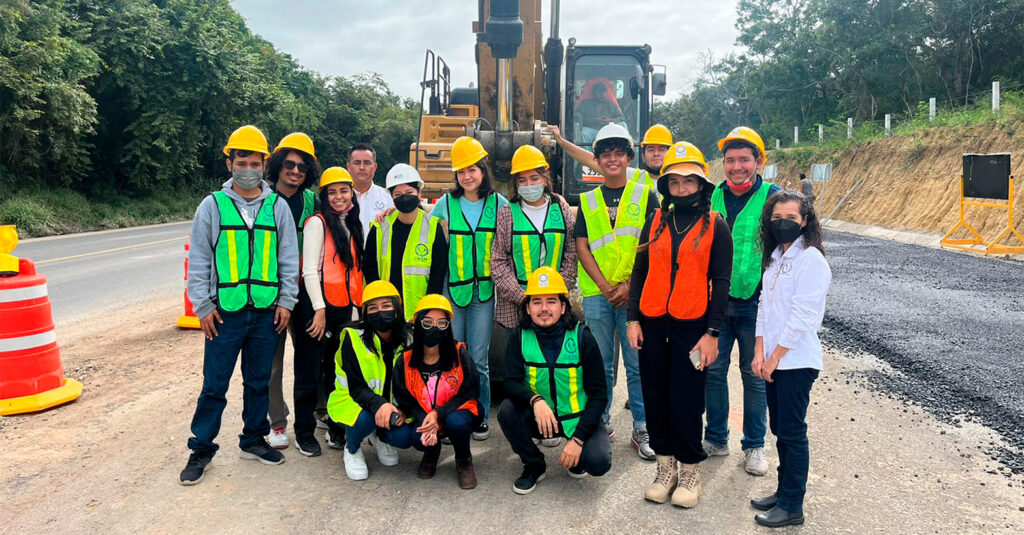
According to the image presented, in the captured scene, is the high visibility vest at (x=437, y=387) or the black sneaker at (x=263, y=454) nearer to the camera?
the high visibility vest at (x=437, y=387)

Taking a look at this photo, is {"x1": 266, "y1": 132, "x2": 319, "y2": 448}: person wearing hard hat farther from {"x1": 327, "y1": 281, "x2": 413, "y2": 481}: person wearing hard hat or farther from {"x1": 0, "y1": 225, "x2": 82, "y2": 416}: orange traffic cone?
{"x1": 0, "y1": 225, "x2": 82, "y2": 416}: orange traffic cone

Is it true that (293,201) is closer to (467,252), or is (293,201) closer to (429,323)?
(467,252)

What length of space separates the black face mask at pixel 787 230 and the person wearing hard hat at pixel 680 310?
27 centimetres

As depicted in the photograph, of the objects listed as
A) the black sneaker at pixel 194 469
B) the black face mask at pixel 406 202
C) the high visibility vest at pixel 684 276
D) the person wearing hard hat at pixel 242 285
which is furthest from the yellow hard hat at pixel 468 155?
the black sneaker at pixel 194 469

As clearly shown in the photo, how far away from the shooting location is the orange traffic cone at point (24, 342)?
5332 millimetres

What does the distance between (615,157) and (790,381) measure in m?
1.81

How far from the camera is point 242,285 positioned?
13.9 feet

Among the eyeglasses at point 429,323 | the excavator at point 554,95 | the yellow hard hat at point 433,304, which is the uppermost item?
the excavator at point 554,95

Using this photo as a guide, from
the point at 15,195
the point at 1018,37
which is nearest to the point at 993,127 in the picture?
the point at 1018,37

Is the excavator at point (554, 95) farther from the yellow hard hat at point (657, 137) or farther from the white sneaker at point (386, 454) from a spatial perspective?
the white sneaker at point (386, 454)

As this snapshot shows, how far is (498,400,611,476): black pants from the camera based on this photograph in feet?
13.3

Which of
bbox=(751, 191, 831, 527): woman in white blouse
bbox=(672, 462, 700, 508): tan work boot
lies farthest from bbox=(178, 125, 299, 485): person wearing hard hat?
bbox=(751, 191, 831, 527): woman in white blouse

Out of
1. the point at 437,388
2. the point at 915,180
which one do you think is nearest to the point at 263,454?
the point at 437,388

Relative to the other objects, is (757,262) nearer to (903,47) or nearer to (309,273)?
(309,273)
